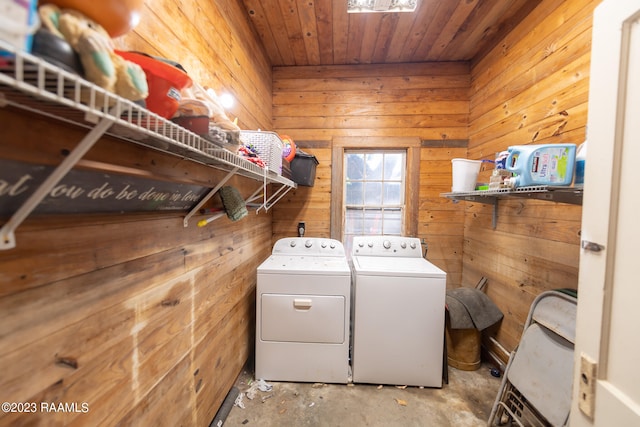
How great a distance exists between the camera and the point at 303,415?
1.57m

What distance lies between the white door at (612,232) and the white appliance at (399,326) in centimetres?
107

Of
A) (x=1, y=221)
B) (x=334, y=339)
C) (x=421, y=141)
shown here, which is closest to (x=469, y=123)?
(x=421, y=141)

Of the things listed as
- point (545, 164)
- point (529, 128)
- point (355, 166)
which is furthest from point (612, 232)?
point (355, 166)

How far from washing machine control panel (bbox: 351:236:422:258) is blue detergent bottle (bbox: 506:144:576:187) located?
1145 mm

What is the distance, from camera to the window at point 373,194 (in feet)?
8.93

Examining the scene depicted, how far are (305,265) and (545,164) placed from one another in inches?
60.0

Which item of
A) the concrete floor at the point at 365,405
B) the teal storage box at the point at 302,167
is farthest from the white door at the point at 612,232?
the teal storage box at the point at 302,167

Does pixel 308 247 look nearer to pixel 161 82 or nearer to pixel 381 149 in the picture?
pixel 381 149

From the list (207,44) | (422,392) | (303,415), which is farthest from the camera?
(422,392)

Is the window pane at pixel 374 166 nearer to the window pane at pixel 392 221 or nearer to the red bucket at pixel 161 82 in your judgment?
the window pane at pixel 392 221

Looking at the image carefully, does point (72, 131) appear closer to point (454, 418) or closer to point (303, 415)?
point (303, 415)

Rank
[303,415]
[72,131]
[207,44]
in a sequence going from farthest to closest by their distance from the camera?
[303,415]
[207,44]
[72,131]

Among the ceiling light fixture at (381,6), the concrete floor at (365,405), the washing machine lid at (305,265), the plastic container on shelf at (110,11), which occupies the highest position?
the ceiling light fixture at (381,6)

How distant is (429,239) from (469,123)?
48.8 inches
